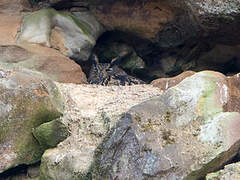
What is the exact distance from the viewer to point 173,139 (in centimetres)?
214

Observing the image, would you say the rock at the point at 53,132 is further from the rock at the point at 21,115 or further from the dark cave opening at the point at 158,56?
the dark cave opening at the point at 158,56

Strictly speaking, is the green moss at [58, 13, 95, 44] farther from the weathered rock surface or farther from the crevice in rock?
the crevice in rock

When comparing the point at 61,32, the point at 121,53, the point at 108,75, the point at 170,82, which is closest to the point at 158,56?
the point at 121,53

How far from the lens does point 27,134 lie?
2691mm

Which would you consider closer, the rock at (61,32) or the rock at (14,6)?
the rock at (61,32)

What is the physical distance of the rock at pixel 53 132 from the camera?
2.63 m

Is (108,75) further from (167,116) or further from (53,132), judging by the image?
(167,116)

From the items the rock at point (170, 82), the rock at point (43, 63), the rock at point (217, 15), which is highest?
the rock at point (217, 15)

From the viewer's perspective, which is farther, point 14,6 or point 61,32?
point 14,6

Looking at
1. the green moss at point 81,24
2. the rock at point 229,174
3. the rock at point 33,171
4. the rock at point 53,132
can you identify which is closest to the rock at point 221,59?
the green moss at point 81,24

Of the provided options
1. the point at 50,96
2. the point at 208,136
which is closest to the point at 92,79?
the point at 50,96

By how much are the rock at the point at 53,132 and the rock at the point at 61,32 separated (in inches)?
64.2

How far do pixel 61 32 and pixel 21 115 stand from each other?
185 cm

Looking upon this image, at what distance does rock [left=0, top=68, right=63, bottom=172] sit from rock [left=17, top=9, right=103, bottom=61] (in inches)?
54.7
